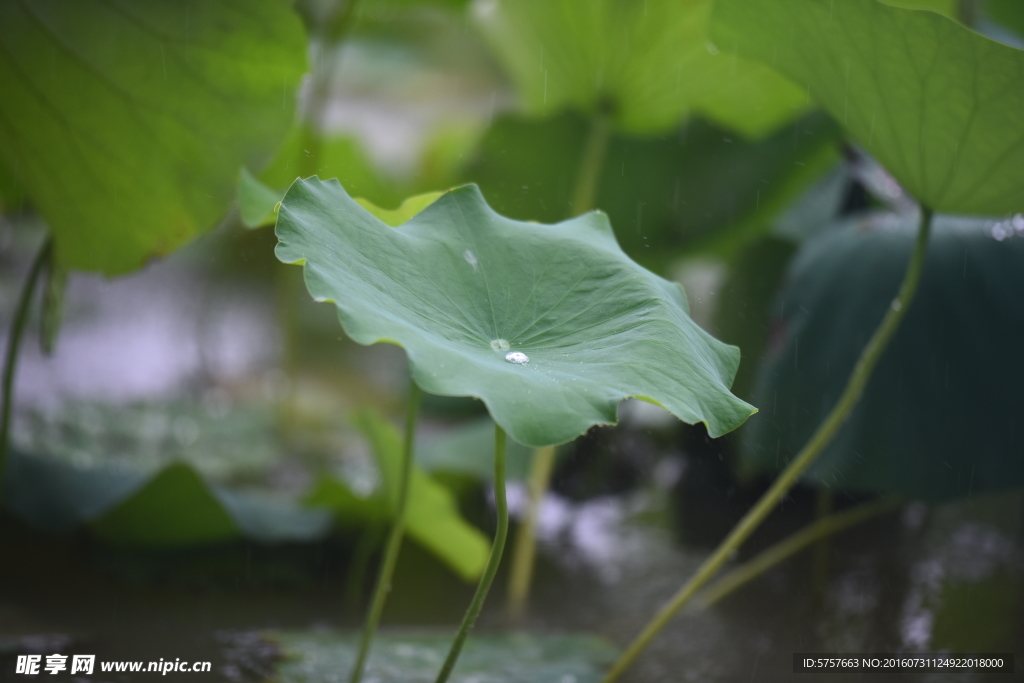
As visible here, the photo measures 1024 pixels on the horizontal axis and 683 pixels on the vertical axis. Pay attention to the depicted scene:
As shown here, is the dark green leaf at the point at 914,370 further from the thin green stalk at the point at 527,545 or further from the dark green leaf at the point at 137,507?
the dark green leaf at the point at 137,507

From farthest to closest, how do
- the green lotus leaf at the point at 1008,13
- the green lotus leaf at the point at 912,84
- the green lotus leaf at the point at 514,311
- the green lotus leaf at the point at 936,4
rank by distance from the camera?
the green lotus leaf at the point at 1008,13 → the green lotus leaf at the point at 936,4 → the green lotus leaf at the point at 912,84 → the green lotus leaf at the point at 514,311

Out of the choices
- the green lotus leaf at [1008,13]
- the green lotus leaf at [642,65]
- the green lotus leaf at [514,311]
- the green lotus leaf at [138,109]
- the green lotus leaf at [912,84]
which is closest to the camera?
the green lotus leaf at [514,311]

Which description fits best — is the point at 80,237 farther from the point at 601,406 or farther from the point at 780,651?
the point at 780,651

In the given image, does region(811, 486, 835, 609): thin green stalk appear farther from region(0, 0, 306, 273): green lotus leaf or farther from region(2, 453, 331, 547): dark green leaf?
region(0, 0, 306, 273): green lotus leaf

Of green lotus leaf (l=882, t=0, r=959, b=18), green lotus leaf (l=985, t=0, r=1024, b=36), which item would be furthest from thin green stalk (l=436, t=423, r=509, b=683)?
green lotus leaf (l=985, t=0, r=1024, b=36)

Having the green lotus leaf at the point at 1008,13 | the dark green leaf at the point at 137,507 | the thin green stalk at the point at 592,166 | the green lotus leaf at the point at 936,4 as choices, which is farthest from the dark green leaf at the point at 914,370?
the green lotus leaf at the point at 1008,13

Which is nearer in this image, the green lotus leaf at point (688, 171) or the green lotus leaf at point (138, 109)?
the green lotus leaf at point (138, 109)

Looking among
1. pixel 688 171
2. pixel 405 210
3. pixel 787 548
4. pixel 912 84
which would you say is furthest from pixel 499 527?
pixel 688 171

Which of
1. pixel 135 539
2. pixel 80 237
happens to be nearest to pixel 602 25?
pixel 80 237
